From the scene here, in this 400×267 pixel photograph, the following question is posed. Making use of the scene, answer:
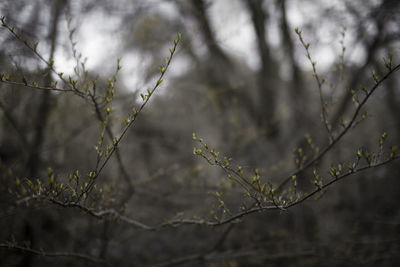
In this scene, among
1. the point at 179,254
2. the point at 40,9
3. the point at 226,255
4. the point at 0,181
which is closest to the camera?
the point at 0,181

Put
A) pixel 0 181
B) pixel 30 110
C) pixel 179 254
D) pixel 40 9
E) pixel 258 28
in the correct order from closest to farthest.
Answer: pixel 0 181 → pixel 40 9 → pixel 30 110 → pixel 179 254 → pixel 258 28

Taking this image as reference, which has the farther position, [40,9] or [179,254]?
[179,254]

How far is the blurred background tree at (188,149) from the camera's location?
2.65 m

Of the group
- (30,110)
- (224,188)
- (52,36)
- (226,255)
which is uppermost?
(52,36)

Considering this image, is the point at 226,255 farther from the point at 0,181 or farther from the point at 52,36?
the point at 52,36

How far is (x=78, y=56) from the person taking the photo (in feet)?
6.41

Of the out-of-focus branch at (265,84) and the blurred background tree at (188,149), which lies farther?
the out-of-focus branch at (265,84)

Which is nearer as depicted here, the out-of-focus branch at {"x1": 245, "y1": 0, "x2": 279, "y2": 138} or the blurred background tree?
the blurred background tree

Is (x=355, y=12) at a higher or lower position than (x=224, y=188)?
higher

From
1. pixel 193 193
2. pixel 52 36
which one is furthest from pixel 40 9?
pixel 193 193

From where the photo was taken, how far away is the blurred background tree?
265 cm

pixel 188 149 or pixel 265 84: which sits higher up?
pixel 265 84

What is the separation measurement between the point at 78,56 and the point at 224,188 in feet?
6.27

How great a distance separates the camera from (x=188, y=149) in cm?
520
